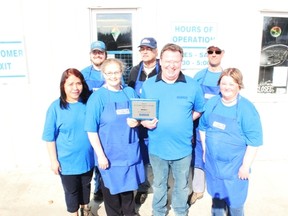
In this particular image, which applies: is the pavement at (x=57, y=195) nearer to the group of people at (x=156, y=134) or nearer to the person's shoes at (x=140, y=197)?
the person's shoes at (x=140, y=197)

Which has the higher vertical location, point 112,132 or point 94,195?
point 112,132

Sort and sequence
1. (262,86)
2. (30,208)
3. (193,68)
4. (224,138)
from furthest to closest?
1. (262,86)
2. (193,68)
3. (30,208)
4. (224,138)

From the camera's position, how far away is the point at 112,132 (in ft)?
6.91

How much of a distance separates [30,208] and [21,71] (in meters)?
1.82

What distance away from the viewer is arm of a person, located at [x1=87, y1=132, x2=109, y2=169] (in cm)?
210

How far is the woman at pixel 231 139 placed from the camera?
6.55ft

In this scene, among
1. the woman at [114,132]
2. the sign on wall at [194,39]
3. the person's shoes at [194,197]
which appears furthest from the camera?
the sign on wall at [194,39]

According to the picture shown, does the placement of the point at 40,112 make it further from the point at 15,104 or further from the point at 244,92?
the point at 244,92

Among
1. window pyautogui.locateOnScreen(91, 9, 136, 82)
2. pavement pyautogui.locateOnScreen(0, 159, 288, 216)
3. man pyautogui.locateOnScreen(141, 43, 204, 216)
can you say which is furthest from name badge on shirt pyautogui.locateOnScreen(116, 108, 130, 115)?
window pyautogui.locateOnScreen(91, 9, 136, 82)

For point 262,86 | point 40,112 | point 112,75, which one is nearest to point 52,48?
point 40,112

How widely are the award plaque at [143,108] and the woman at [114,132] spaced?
0.20 feet

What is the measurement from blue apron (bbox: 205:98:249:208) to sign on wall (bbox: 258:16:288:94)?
7.16 ft

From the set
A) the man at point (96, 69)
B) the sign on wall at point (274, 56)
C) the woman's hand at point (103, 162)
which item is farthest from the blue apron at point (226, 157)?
the sign on wall at point (274, 56)

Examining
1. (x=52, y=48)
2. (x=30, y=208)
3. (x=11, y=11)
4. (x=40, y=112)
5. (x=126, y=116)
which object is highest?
(x=11, y=11)
